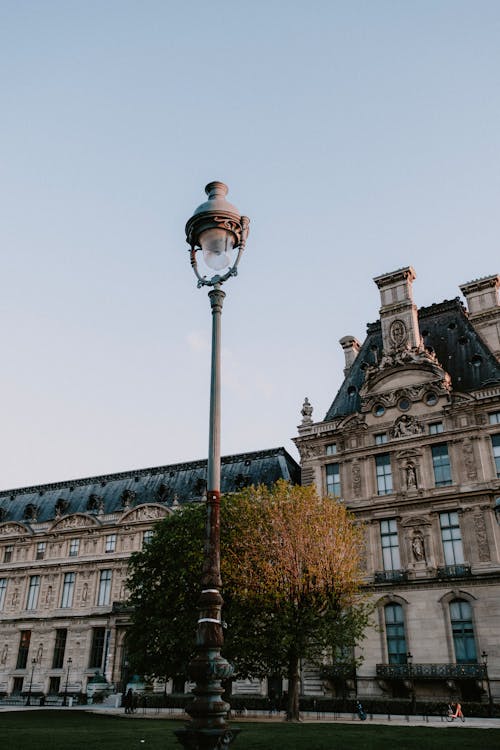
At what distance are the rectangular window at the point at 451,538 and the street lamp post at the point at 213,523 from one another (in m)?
32.8

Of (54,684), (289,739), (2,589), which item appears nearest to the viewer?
(289,739)

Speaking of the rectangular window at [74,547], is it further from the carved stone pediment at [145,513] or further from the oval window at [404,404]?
the oval window at [404,404]

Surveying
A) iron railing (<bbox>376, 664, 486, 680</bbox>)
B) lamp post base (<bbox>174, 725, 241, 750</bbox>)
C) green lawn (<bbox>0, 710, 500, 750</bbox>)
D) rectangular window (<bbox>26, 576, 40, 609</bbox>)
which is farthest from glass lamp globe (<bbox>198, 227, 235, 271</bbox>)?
rectangular window (<bbox>26, 576, 40, 609</bbox>)

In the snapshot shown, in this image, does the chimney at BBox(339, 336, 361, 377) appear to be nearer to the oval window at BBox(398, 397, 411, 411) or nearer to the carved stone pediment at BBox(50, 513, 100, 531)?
the oval window at BBox(398, 397, 411, 411)

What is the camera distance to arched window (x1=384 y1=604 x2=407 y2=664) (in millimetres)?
39438

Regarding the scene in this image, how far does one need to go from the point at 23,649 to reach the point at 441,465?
41.6 meters

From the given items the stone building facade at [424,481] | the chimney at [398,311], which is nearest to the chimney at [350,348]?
the stone building facade at [424,481]

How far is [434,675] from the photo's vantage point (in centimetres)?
3678

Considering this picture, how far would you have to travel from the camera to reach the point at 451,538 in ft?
133

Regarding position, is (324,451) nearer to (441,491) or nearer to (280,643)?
(441,491)

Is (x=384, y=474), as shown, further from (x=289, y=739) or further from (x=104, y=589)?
(x=104, y=589)

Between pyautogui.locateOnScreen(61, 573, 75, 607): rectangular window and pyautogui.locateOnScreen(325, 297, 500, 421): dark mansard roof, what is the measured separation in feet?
93.4

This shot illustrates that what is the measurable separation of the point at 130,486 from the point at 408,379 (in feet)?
103

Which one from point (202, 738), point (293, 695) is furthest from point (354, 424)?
point (202, 738)
